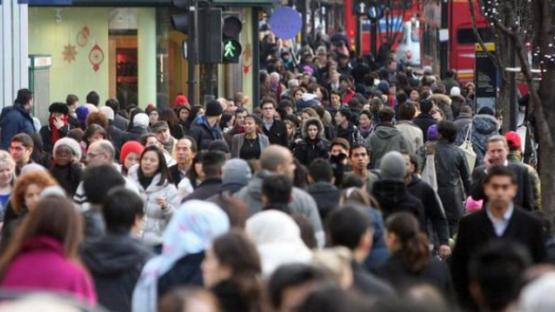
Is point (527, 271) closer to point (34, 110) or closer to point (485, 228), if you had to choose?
point (485, 228)

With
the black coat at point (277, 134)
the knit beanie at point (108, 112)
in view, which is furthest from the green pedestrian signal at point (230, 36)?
the black coat at point (277, 134)

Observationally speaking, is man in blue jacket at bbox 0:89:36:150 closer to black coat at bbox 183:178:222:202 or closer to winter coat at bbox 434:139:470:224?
winter coat at bbox 434:139:470:224

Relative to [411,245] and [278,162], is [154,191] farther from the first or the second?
[411,245]

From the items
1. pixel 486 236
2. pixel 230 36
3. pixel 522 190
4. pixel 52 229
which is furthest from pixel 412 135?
pixel 52 229

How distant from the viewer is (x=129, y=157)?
16.2m

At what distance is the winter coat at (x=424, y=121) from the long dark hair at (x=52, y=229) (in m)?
14.3

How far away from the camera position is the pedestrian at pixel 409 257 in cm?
1023

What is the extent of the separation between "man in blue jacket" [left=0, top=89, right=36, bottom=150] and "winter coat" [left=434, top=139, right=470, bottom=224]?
18.1 ft

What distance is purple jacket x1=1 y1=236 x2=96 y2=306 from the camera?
8.59 meters

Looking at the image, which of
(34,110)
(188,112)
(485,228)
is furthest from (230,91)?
(485,228)

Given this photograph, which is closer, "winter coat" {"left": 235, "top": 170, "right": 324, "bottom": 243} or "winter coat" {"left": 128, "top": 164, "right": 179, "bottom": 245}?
"winter coat" {"left": 235, "top": 170, "right": 324, "bottom": 243}

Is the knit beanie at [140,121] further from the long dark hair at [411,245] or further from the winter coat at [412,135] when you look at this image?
the long dark hair at [411,245]

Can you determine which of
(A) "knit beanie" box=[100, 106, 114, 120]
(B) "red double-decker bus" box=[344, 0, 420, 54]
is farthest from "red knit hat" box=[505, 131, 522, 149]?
(B) "red double-decker bus" box=[344, 0, 420, 54]

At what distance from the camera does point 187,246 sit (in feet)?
32.9
